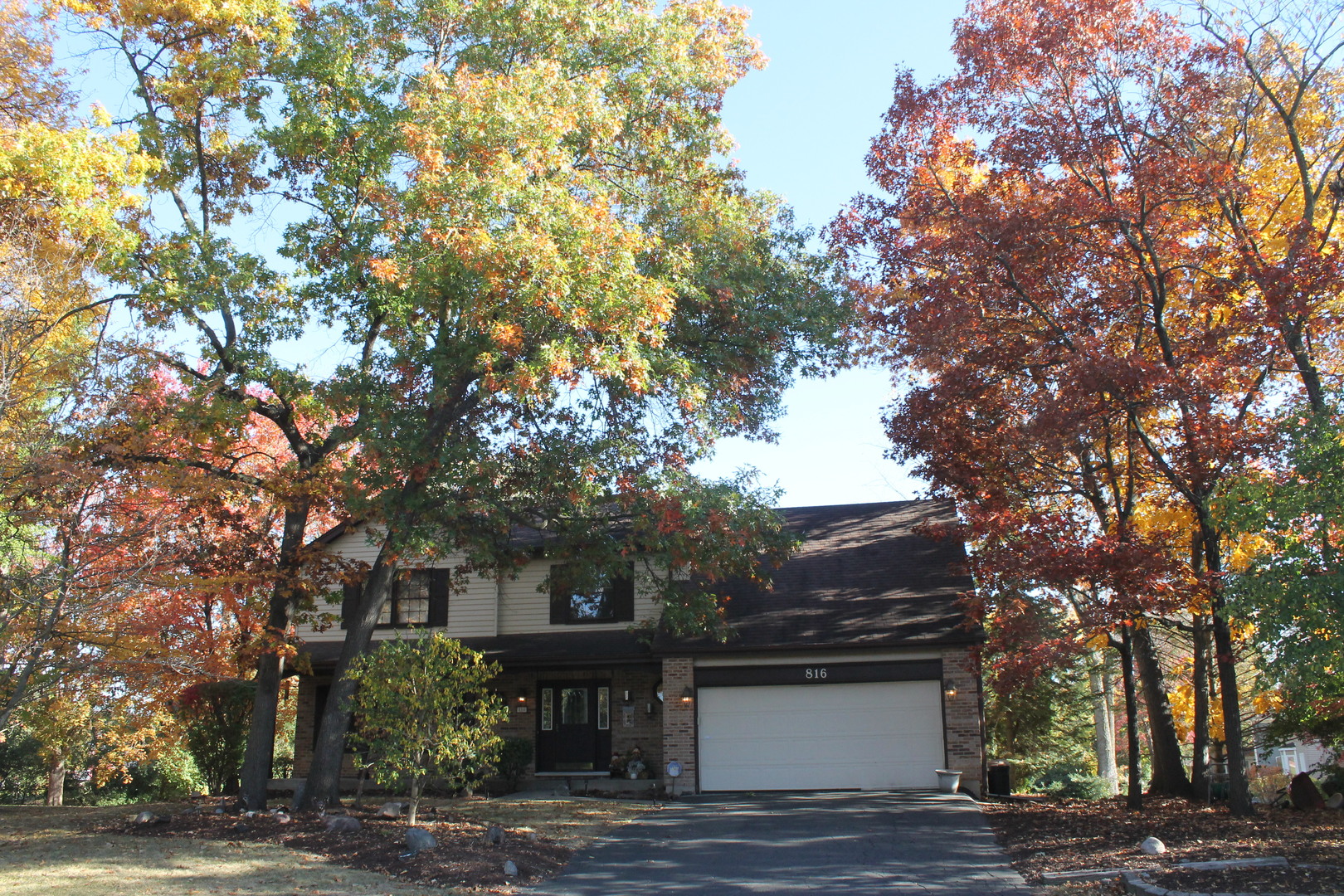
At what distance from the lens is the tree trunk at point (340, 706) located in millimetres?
14516

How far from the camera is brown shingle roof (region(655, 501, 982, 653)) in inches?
683

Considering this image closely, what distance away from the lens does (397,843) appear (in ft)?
37.2

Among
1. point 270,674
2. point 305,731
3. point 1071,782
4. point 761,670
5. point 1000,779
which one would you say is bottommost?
point 1071,782

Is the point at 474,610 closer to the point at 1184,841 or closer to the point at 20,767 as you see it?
the point at 20,767

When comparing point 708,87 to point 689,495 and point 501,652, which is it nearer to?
point 689,495

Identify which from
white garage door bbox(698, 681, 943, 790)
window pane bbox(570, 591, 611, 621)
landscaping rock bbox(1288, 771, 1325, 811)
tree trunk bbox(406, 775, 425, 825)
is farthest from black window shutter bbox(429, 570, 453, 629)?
landscaping rock bbox(1288, 771, 1325, 811)

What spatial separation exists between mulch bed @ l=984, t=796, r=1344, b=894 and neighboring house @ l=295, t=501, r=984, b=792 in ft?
8.53

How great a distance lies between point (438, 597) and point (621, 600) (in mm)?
4022

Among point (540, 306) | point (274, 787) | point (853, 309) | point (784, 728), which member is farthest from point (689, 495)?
point (274, 787)

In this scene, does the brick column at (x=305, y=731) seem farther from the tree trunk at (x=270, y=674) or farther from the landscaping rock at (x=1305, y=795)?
the landscaping rock at (x=1305, y=795)

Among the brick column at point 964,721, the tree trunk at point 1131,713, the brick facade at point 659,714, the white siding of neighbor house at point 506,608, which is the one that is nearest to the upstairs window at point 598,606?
the white siding of neighbor house at point 506,608

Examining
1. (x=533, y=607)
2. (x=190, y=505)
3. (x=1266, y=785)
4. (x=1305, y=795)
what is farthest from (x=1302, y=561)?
(x=533, y=607)

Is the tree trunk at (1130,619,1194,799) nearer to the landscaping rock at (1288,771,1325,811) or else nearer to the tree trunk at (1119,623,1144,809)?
the tree trunk at (1119,623,1144,809)

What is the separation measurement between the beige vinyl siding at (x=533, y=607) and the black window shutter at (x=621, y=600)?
0.09 meters
